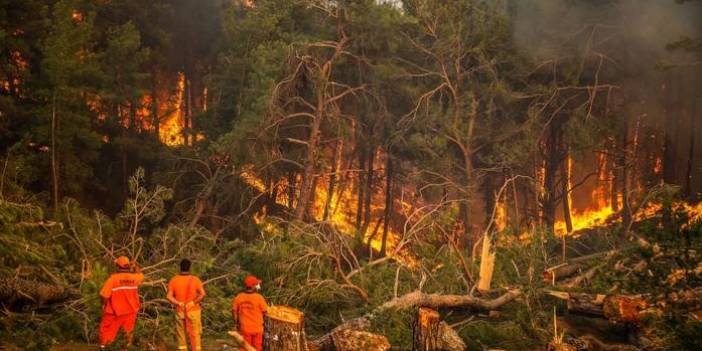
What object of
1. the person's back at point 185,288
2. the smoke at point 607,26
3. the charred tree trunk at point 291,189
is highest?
→ the smoke at point 607,26

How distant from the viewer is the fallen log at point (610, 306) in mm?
10625

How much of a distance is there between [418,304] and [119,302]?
5009mm

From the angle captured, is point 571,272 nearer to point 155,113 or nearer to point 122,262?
point 122,262

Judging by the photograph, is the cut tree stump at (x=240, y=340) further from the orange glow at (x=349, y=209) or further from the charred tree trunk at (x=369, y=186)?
the charred tree trunk at (x=369, y=186)

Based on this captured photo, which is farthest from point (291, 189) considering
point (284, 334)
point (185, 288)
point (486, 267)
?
point (284, 334)

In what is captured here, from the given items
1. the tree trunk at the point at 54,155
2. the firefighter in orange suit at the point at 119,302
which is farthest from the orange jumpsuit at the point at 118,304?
the tree trunk at the point at 54,155

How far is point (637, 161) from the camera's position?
84.3 ft

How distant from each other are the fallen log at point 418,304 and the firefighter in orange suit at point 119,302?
2.51 meters

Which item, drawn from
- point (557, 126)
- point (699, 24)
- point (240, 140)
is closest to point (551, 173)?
point (557, 126)

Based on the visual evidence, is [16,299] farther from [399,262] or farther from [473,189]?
[473,189]

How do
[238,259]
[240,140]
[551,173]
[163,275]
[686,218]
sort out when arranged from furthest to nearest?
[551,173]
[240,140]
[238,259]
[163,275]
[686,218]

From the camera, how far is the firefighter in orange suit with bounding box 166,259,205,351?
8.84 metres

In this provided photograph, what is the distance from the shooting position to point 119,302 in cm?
905

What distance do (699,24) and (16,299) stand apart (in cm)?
1988
